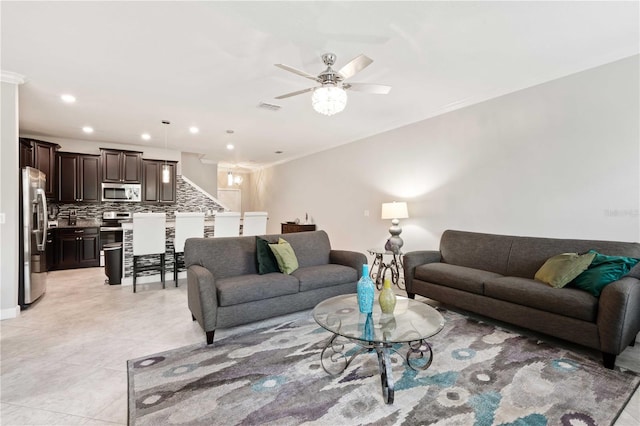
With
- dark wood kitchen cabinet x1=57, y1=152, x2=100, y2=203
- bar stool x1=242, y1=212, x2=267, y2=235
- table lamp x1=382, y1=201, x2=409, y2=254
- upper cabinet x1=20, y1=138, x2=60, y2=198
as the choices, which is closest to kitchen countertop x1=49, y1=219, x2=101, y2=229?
dark wood kitchen cabinet x1=57, y1=152, x2=100, y2=203

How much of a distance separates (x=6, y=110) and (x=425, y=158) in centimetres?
527

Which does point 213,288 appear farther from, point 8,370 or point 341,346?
point 8,370

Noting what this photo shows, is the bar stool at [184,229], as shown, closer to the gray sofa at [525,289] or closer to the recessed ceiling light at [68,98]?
the recessed ceiling light at [68,98]

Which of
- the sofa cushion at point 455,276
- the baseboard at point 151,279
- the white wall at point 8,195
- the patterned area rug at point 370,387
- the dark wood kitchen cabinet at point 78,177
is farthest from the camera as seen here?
the dark wood kitchen cabinet at point 78,177

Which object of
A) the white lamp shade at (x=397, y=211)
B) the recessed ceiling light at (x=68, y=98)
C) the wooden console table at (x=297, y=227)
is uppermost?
the recessed ceiling light at (x=68, y=98)

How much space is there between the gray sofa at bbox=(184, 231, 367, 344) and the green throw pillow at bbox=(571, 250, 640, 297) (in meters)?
2.10

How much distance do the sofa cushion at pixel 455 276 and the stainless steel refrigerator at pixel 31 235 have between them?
469cm

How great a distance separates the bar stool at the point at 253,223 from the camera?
5.27 meters

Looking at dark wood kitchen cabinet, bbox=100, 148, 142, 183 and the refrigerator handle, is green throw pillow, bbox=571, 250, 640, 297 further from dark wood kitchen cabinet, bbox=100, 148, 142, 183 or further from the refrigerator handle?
dark wood kitchen cabinet, bbox=100, 148, 142, 183

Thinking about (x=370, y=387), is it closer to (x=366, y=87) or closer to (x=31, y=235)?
(x=366, y=87)

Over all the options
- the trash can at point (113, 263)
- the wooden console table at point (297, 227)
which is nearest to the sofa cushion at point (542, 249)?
the wooden console table at point (297, 227)

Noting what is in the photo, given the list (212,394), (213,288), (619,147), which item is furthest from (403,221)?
(212,394)

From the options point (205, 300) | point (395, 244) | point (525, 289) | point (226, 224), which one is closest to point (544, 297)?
point (525, 289)

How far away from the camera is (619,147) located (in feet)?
9.54
